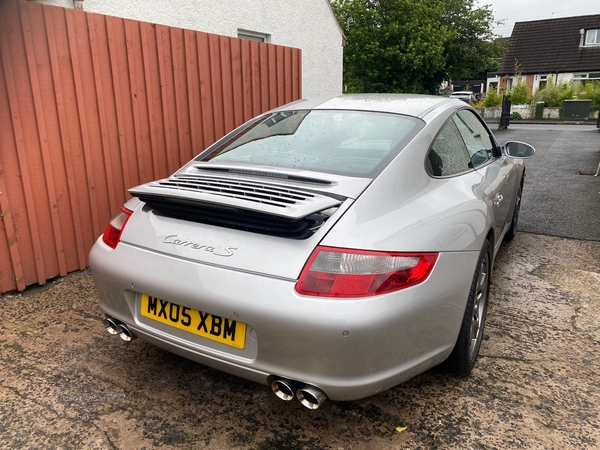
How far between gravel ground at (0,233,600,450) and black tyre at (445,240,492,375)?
13 centimetres

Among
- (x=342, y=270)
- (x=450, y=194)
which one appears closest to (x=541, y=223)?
(x=450, y=194)

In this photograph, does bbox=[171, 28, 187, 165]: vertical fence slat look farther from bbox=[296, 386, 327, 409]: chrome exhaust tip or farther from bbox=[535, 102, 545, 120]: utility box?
bbox=[535, 102, 545, 120]: utility box

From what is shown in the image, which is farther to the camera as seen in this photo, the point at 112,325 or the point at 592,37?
Answer: the point at 592,37

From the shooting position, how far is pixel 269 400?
2453mm

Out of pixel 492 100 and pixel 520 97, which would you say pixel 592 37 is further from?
pixel 492 100

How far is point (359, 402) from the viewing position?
2.44 meters

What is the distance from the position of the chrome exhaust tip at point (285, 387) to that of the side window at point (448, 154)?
1293mm

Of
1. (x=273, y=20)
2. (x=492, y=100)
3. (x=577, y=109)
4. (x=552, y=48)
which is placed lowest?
(x=577, y=109)

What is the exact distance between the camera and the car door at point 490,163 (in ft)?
10.1

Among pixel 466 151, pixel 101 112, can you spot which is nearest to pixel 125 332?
pixel 466 151

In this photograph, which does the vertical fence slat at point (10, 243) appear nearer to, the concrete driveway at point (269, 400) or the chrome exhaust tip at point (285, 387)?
the concrete driveway at point (269, 400)

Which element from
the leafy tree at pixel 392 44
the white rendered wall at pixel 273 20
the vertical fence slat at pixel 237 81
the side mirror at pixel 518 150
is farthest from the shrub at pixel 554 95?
the side mirror at pixel 518 150

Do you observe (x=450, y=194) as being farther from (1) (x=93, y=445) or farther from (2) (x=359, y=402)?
(1) (x=93, y=445)

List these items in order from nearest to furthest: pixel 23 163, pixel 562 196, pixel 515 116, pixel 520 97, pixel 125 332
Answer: pixel 125 332
pixel 23 163
pixel 562 196
pixel 515 116
pixel 520 97
